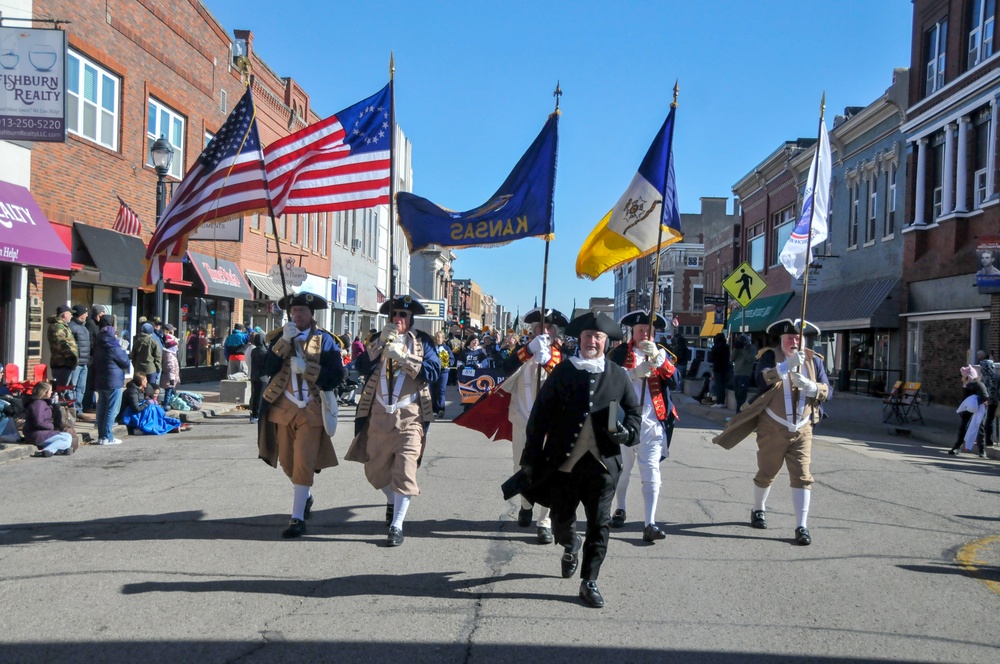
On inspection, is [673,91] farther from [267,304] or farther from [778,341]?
[267,304]

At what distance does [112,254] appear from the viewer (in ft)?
59.6

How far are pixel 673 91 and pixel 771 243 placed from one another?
103 ft

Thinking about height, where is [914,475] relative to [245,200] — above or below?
below

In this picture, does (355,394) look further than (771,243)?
No

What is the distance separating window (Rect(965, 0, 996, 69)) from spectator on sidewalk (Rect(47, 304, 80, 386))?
21069mm

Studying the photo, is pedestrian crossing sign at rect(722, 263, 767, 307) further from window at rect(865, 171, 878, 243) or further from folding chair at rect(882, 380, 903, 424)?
window at rect(865, 171, 878, 243)

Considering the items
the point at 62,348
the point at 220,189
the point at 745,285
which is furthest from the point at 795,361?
the point at 745,285

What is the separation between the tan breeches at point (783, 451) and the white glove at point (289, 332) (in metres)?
3.96

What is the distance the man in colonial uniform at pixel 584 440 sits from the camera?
5.31 m

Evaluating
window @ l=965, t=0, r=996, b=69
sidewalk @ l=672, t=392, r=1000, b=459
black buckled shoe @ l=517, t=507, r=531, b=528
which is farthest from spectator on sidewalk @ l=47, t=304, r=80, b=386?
window @ l=965, t=0, r=996, b=69

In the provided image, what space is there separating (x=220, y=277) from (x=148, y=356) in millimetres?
11008

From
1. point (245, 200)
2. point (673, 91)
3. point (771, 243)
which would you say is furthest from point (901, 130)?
point (245, 200)

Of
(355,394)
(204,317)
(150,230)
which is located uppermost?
(150,230)

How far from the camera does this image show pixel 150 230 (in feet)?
68.4
